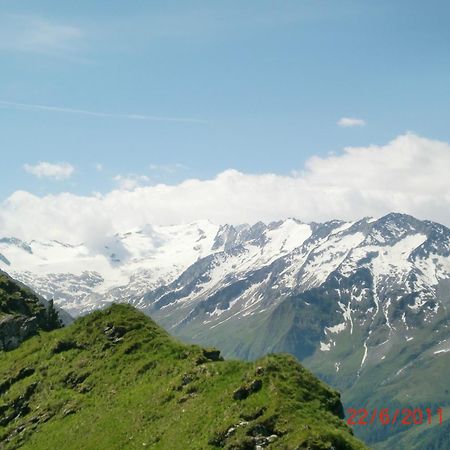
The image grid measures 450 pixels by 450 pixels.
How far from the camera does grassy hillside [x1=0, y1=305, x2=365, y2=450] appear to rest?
49781 millimetres

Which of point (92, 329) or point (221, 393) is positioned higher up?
point (92, 329)

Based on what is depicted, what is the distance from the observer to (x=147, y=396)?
6081cm

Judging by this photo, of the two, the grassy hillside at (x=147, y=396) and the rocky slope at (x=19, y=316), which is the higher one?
the rocky slope at (x=19, y=316)

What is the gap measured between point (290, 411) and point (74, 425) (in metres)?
22.1

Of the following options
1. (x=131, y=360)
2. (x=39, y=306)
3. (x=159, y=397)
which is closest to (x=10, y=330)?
(x=39, y=306)

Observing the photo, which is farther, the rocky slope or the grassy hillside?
the rocky slope

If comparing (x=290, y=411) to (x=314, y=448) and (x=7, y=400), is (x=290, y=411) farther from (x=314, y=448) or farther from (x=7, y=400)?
(x=7, y=400)

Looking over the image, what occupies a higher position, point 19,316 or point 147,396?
point 19,316

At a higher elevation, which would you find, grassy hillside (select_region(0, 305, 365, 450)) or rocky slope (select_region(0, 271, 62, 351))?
rocky slope (select_region(0, 271, 62, 351))

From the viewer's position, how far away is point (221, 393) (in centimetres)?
5588

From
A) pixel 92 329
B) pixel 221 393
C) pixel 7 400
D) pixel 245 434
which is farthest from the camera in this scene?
pixel 92 329

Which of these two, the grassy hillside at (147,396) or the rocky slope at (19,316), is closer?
the grassy hillside at (147,396)

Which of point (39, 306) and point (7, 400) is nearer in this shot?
point (7, 400)

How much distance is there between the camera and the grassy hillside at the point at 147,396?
163ft
